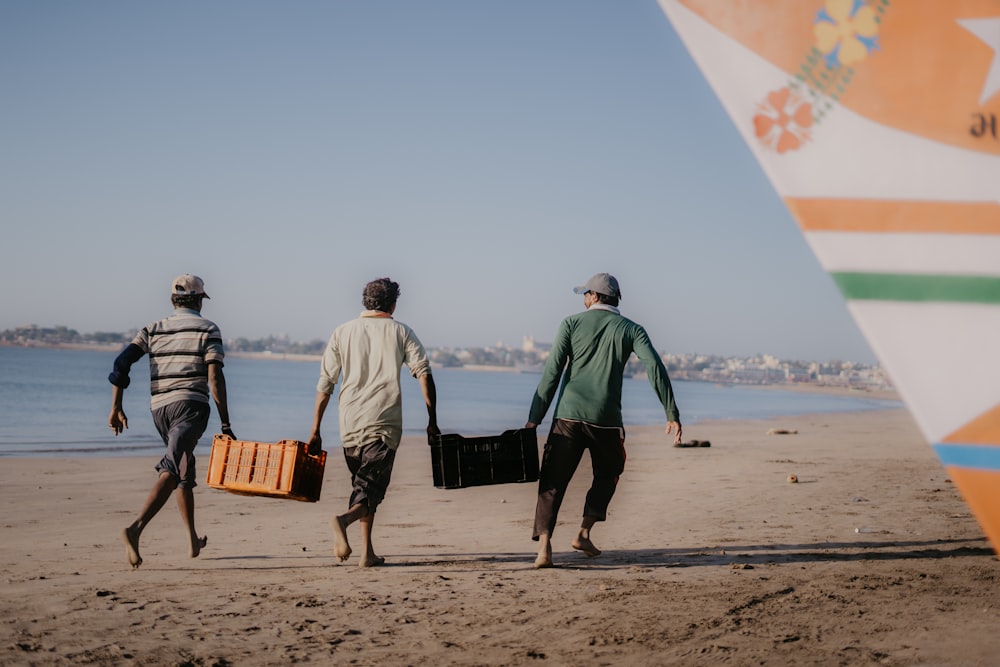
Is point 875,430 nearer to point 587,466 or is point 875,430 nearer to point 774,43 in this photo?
point 587,466

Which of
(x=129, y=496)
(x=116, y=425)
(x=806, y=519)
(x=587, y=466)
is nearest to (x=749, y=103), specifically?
(x=116, y=425)

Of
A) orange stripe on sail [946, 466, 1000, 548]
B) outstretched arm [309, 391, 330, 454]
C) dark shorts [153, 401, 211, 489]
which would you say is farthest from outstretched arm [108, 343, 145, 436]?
orange stripe on sail [946, 466, 1000, 548]

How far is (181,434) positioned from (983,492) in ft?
18.4

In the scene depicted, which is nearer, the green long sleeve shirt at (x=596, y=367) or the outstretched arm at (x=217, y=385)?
the outstretched arm at (x=217, y=385)

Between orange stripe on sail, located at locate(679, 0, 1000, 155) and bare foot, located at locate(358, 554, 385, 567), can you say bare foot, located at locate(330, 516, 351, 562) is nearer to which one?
bare foot, located at locate(358, 554, 385, 567)

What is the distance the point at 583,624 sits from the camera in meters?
4.84

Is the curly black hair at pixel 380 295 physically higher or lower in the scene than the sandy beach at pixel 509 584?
higher

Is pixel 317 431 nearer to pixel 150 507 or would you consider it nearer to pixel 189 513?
pixel 189 513

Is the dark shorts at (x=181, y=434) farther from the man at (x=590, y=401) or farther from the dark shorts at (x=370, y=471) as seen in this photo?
the man at (x=590, y=401)

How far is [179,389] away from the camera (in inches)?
255

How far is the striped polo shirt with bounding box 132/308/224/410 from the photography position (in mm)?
6492

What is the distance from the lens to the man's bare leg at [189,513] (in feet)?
21.2

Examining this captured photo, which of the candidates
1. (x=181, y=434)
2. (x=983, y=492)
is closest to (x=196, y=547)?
(x=181, y=434)

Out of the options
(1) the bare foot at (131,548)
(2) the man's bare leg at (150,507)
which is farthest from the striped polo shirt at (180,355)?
(1) the bare foot at (131,548)
